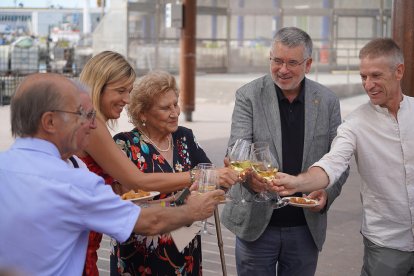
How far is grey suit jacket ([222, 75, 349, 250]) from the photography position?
4.16 m

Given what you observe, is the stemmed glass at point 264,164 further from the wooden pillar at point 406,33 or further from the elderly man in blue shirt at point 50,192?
the wooden pillar at point 406,33

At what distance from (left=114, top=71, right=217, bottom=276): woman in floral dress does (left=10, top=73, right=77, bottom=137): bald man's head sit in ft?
4.42

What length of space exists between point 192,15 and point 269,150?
13.4m

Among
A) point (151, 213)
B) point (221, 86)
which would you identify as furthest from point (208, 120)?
point (151, 213)

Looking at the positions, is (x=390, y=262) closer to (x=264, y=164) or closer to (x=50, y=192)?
(x=264, y=164)

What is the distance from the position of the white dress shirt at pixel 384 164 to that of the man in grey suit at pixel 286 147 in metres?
0.31

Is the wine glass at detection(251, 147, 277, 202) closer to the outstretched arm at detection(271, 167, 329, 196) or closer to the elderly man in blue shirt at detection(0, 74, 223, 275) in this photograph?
the outstretched arm at detection(271, 167, 329, 196)

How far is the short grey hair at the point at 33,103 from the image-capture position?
267 cm

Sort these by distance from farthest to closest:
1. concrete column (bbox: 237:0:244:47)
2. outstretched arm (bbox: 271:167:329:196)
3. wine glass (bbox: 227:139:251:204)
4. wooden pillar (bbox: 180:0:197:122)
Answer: concrete column (bbox: 237:0:244:47) < wooden pillar (bbox: 180:0:197:122) < wine glass (bbox: 227:139:251:204) < outstretched arm (bbox: 271:167:329:196)

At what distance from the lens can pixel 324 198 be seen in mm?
4113

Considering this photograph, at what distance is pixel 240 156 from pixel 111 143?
68 centimetres

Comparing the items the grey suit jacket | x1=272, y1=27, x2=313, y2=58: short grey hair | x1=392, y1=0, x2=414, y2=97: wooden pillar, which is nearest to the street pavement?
x1=392, y1=0, x2=414, y2=97: wooden pillar

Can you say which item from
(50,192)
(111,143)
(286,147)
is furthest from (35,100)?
(286,147)

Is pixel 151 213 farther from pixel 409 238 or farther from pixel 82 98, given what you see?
pixel 409 238
